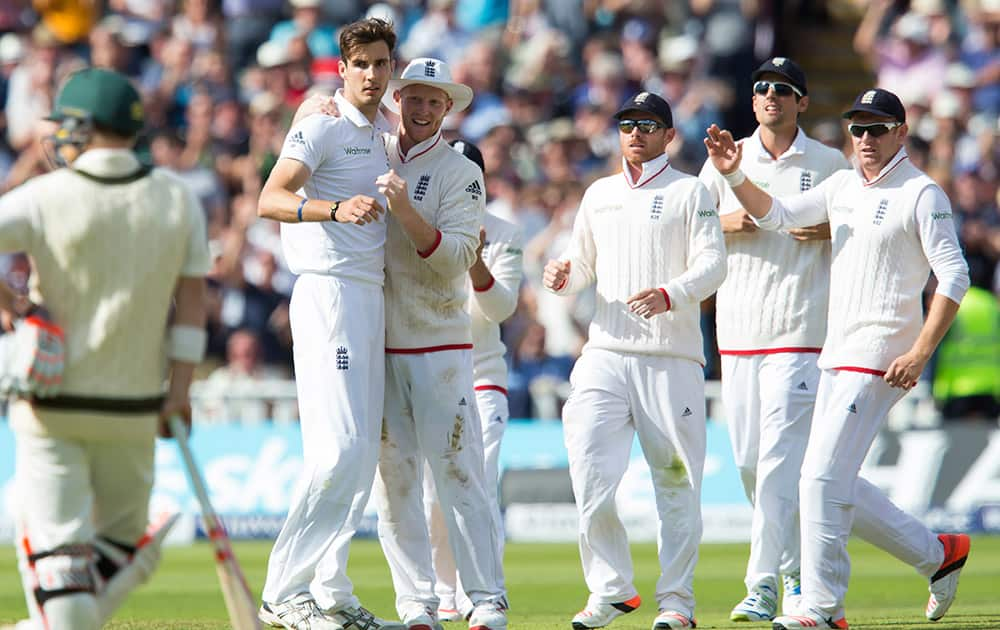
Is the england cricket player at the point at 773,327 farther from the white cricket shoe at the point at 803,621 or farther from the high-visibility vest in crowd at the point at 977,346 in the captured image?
the high-visibility vest in crowd at the point at 977,346

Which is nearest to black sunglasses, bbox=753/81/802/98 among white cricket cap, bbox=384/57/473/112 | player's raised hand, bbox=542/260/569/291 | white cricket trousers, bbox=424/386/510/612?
player's raised hand, bbox=542/260/569/291

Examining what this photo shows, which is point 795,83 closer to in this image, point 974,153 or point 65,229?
point 65,229

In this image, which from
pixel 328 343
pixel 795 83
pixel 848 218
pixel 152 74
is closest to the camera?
pixel 328 343

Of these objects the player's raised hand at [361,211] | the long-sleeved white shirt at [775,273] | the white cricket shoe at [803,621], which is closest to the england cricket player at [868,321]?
the white cricket shoe at [803,621]

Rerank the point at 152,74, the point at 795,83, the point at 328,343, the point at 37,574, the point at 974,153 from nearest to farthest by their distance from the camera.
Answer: the point at 37,574
the point at 328,343
the point at 795,83
the point at 974,153
the point at 152,74

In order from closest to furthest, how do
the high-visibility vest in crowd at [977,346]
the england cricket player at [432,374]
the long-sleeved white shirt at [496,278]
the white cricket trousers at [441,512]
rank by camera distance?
the england cricket player at [432,374]
the white cricket trousers at [441,512]
the long-sleeved white shirt at [496,278]
the high-visibility vest in crowd at [977,346]

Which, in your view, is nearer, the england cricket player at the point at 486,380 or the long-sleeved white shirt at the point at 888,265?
the long-sleeved white shirt at the point at 888,265

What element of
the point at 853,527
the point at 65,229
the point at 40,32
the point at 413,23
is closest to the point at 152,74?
the point at 40,32

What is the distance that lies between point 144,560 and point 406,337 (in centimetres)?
232

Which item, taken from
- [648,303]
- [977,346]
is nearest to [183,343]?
[648,303]

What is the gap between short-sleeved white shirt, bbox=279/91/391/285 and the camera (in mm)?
8281

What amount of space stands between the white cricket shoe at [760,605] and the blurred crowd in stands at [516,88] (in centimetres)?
711

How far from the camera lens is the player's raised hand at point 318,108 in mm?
8469

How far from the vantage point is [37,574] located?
6.19m
